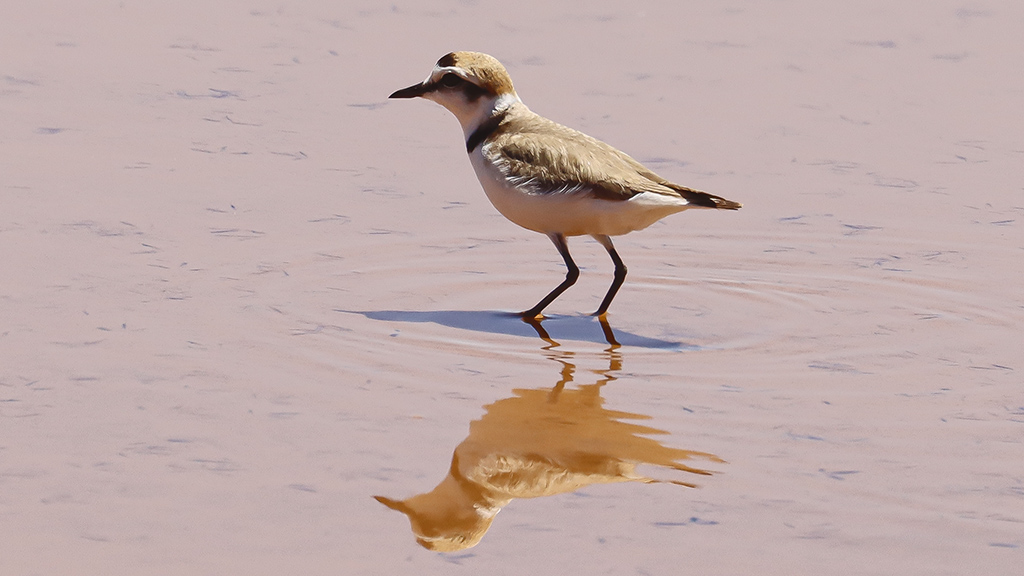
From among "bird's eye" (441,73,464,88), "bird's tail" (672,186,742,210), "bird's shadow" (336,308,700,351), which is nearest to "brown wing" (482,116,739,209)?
"bird's tail" (672,186,742,210)

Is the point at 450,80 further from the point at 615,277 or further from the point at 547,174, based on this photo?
the point at 615,277

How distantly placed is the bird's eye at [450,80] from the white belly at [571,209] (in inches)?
16.6

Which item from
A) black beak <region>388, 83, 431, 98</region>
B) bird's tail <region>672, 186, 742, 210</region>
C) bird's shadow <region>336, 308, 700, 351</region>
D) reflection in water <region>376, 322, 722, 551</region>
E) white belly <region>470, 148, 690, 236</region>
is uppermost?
black beak <region>388, 83, 431, 98</region>

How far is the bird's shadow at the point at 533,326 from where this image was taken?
7.69 meters

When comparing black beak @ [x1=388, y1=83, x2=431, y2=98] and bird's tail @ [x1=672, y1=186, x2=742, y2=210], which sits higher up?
black beak @ [x1=388, y1=83, x2=431, y2=98]

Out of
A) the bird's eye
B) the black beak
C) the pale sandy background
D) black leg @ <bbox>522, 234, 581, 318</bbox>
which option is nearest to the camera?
the pale sandy background

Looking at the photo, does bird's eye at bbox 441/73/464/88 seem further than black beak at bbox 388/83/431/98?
No

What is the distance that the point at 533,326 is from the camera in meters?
7.90

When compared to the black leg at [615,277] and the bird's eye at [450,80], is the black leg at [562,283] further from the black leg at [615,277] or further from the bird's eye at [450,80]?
the bird's eye at [450,80]

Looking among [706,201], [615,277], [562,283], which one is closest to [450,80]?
[562,283]

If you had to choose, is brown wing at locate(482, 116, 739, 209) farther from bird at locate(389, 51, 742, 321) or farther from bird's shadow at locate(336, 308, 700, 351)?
bird's shadow at locate(336, 308, 700, 351)

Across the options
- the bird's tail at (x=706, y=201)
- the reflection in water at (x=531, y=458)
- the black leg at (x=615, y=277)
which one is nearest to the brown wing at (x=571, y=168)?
the bird's tail at (x=706, y=201)

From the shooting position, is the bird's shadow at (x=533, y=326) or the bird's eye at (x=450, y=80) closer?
the bird's shadow at (x=533, y=326)

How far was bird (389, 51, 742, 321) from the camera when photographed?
7.60m
